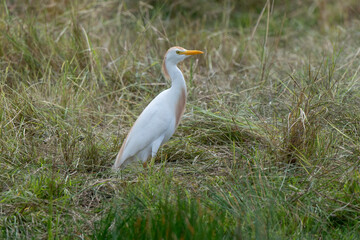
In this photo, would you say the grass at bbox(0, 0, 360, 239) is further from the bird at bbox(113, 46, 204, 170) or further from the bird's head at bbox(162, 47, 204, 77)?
the bird's head at bbox(162, 47, 204, 77)

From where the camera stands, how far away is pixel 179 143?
11.5ft

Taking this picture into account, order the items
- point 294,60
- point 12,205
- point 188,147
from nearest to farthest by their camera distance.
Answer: point 12,205 → point 188,147 → point 294,60

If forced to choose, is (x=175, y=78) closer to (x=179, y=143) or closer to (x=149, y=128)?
(x=149, y=128)

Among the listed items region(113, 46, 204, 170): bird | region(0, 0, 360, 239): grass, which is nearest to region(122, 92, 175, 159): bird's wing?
region(113, 46, 204, 170): bird

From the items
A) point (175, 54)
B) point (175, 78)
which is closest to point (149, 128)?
point (175, 78)

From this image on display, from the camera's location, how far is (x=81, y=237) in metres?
A: 2.45

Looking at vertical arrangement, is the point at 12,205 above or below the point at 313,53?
above

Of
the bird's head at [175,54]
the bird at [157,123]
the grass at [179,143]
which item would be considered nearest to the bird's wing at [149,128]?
the bird at [157,123]

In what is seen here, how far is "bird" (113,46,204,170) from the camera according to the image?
3.11m

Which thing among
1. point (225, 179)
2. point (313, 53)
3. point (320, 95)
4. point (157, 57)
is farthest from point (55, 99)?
point (313, 53)

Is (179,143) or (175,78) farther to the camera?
(179,143)

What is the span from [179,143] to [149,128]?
43 centimetres

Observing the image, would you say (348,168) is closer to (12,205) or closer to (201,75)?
(12,205)

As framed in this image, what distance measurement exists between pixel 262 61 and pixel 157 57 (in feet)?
3.05
